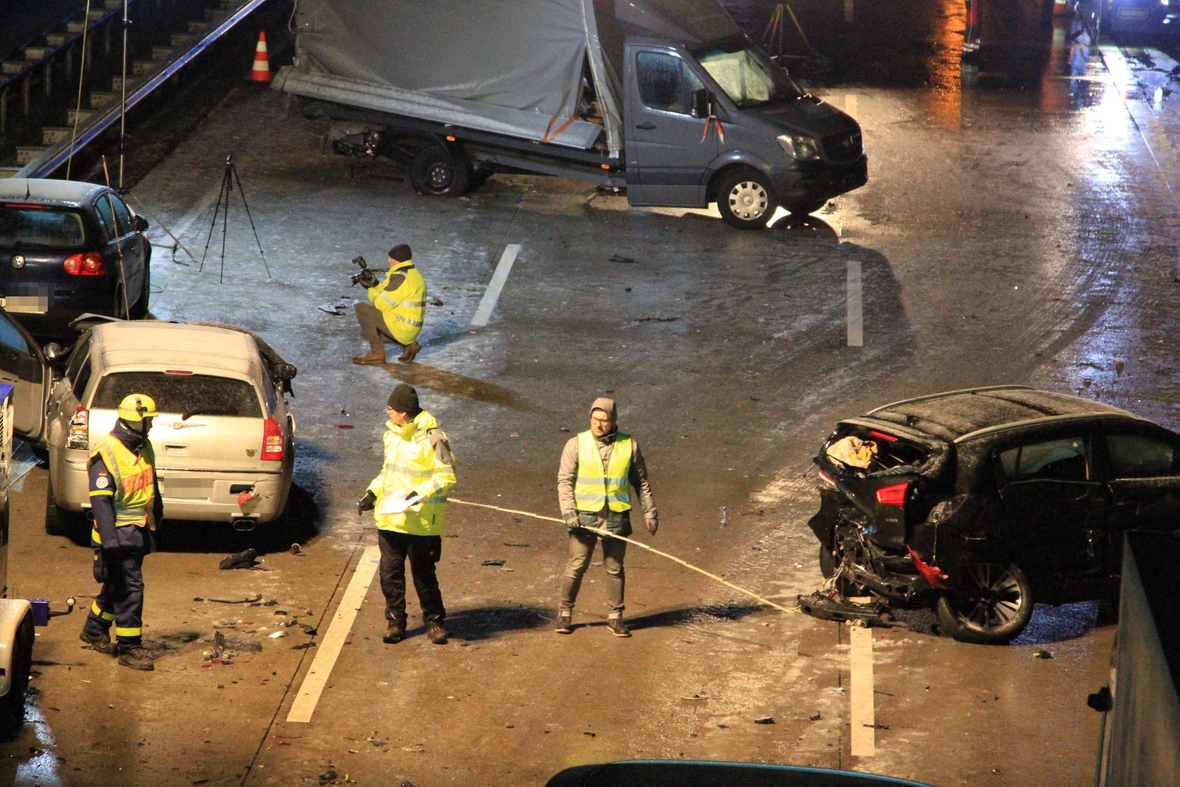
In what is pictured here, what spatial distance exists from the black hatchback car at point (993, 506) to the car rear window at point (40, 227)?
823cm

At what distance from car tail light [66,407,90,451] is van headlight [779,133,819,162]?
11.9 m

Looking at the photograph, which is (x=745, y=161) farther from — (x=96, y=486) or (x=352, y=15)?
(x=96, y=486)

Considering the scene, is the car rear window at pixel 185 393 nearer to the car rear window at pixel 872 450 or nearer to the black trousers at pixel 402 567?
the black trousers at pixel 402 567

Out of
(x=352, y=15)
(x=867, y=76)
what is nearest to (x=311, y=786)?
(x=352, y=15)

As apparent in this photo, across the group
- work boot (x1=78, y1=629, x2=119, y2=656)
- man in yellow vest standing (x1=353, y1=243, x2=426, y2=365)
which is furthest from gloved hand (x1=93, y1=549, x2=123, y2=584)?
man in yellow vest standing (x1=353, y1=243, x2=426, y2=365)

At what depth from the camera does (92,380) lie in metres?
11.0

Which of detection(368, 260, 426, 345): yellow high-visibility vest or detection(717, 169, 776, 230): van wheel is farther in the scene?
detection(717, 169, 776, 230): van wheel

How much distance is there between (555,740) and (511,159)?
1368 centimetres

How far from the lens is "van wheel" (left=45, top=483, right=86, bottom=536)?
11.2m

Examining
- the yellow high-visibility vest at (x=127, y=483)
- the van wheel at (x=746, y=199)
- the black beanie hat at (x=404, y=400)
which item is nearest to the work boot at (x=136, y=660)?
the yellow high-visibility vest at (x=127, y=483)

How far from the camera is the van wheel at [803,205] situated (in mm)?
20578

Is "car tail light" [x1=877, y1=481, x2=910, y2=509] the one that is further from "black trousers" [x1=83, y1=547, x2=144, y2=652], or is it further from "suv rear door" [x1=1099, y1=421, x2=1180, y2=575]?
"black trousers" [x1=83, y1=547, x2=144, y2=652]

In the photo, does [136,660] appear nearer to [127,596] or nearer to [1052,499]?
[127,596]

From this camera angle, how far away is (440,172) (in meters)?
21.6
